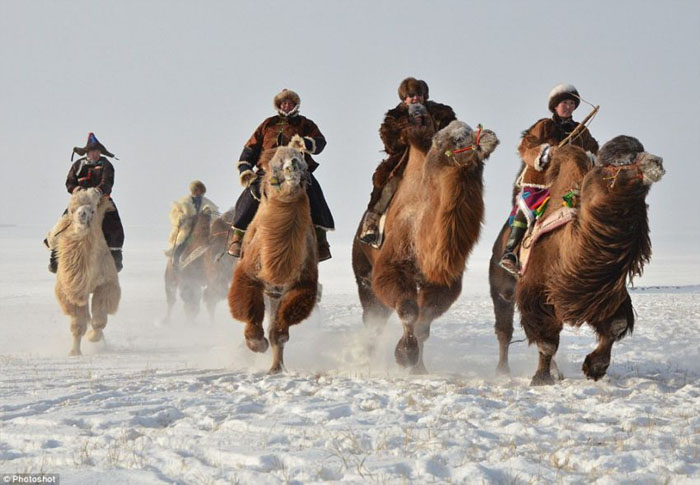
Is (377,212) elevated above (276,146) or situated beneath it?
situated beneath

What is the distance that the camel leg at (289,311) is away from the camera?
756cm

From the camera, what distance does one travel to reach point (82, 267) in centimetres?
1026

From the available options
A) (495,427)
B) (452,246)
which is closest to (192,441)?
(495,427)

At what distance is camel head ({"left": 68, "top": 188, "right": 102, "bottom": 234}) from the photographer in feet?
33.5

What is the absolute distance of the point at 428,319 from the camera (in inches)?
298

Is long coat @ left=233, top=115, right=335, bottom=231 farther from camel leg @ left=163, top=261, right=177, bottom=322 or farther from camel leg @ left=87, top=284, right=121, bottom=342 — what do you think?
camel leg @ left=163, top=261, right=177, bottom=322

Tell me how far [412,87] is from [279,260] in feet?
8.19

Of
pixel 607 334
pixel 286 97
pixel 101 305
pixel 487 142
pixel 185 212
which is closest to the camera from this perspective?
pixel 607 334

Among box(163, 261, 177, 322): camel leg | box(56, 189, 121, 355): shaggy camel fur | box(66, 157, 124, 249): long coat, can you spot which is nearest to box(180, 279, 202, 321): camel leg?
box(163, 261, 177, 322): camel leg

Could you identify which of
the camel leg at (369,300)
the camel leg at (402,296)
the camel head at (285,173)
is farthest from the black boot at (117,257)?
the camel leg at (402,296)

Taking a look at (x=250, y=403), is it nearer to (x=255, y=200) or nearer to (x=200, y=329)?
(x=255, y=200)

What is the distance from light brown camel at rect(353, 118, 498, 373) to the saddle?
48cm

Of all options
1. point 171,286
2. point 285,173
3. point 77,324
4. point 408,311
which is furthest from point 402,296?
point 171,286

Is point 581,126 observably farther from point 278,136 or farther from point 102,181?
point 102,181
